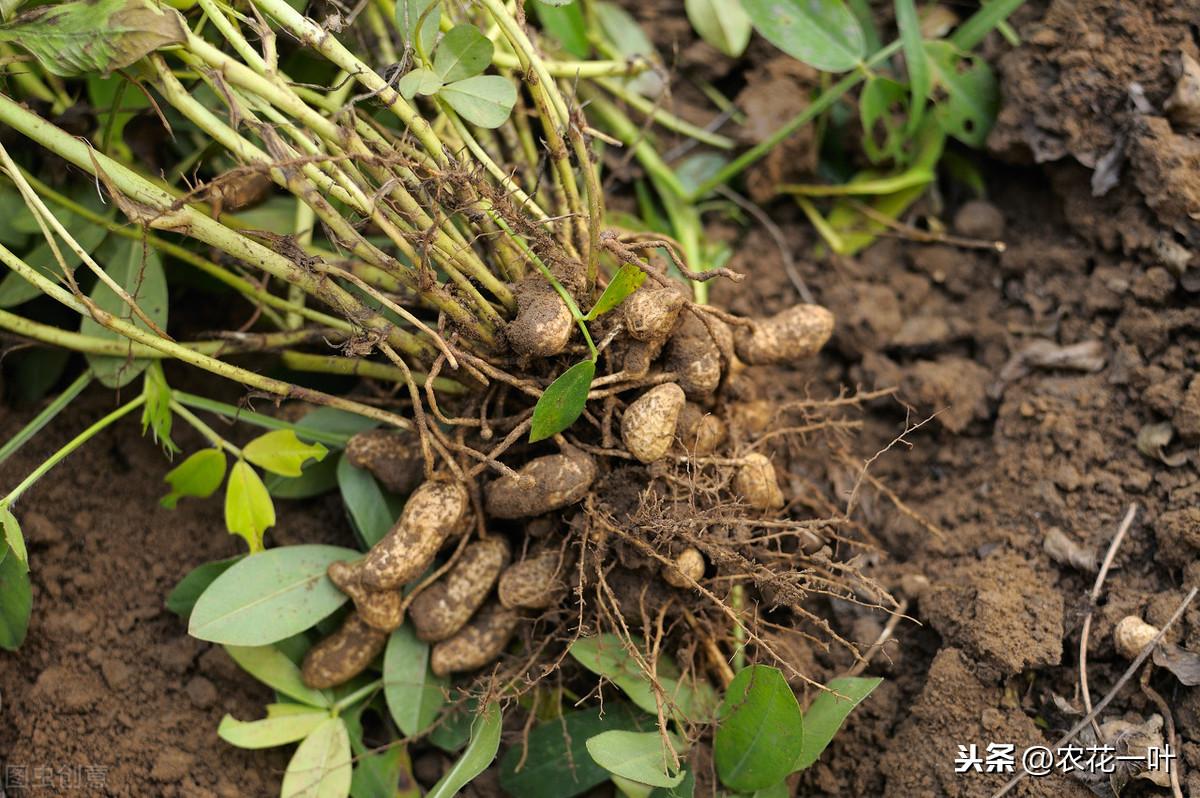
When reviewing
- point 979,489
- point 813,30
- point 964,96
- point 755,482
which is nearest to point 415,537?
point 755,482

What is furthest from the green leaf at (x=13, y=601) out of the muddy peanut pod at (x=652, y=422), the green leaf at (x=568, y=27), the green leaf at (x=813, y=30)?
the green leaf at (x=813, y=30)

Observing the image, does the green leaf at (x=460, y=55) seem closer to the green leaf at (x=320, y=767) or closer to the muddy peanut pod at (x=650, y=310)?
the muddy peanut pod at (x=650, y=310)

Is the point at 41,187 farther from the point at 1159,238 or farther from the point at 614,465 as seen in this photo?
the point at 1159,238

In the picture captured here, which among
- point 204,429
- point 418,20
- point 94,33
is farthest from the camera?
point 204,429

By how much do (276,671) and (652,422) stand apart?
23.7 inches

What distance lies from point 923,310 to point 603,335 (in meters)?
0.63

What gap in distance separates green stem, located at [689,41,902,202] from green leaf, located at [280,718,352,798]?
977mm

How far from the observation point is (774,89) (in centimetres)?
163

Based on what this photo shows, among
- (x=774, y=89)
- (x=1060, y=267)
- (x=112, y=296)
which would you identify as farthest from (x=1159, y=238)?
(x=112, y=296)

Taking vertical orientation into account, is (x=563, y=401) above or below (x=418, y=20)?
below

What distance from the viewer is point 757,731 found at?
1121 millimetres

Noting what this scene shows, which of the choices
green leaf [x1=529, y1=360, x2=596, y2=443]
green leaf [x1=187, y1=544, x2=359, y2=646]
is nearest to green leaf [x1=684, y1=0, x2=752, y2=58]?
green leaf [x1=529, y1=360, x2=596, y2=443]

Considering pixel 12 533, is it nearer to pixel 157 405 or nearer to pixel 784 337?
pixel 157 405

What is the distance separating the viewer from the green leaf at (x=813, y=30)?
1.45 metres
